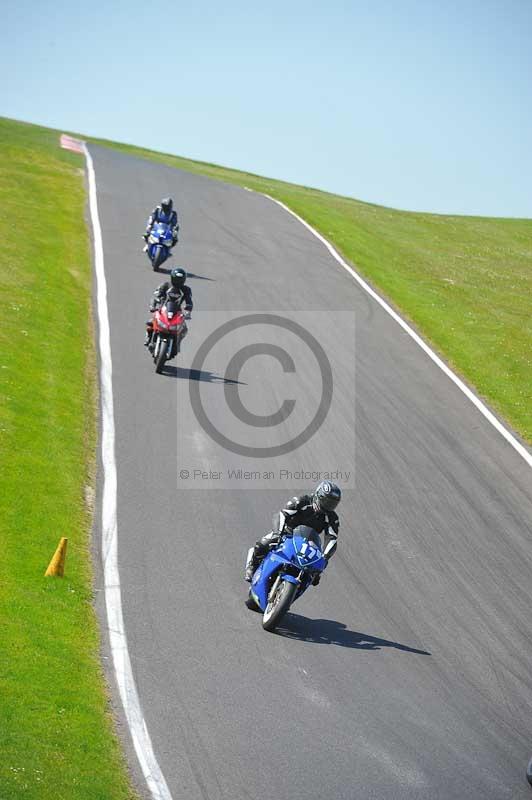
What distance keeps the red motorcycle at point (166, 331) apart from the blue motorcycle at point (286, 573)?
10158 millimetres

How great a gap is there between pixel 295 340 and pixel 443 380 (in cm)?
406

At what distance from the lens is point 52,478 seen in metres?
15.4

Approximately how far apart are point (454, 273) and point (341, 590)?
2898cm

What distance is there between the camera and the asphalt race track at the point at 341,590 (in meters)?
9.45

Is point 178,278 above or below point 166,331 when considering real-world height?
above

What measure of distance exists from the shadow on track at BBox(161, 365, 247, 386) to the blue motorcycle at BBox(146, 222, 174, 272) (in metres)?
8.35

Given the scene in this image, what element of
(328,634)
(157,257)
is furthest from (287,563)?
(157,257)

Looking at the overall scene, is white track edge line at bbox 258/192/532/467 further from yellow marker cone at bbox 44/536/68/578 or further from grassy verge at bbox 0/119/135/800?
yellow marker cone at bbox 44/536/68/578

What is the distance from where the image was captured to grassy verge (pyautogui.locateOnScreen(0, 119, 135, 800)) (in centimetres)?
846

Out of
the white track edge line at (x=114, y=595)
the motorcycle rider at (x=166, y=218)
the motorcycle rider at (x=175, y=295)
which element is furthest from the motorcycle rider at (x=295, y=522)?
the motorcycle rider at (x=166, y=218)

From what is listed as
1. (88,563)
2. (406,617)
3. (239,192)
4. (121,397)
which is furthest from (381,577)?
(239,192)

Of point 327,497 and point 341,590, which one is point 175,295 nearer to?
point 341,590

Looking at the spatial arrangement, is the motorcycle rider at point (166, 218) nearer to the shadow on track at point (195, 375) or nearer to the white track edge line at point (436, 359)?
the white track edge line at point (436, 359)

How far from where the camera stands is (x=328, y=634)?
490 inches
